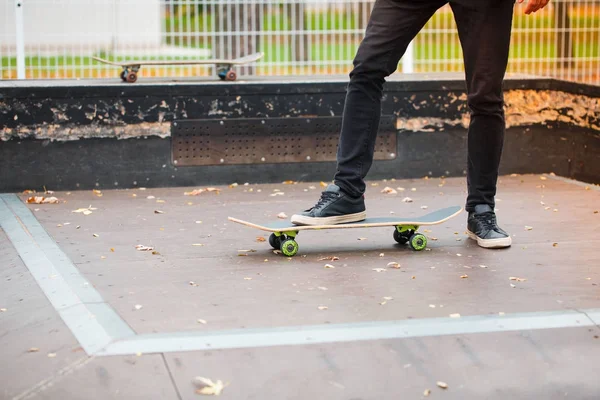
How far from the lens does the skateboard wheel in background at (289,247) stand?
477cm

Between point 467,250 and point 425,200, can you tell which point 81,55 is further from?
point 467,250

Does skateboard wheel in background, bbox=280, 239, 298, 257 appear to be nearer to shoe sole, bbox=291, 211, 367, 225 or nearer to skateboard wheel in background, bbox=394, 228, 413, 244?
shoe sole, bbox=291, 211, 367, 225

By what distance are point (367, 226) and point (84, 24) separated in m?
3.89

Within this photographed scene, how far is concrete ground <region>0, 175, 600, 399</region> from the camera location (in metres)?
3.14

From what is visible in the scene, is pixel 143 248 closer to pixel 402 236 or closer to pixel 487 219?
pixel 402 236

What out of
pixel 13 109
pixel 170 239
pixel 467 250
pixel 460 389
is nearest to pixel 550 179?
pixel 467 250

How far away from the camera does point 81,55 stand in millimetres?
7754

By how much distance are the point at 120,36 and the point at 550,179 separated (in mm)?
3650

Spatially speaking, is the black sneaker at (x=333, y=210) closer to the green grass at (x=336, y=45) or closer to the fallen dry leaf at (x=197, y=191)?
the fallen dry leaf at (x=197, y=191)

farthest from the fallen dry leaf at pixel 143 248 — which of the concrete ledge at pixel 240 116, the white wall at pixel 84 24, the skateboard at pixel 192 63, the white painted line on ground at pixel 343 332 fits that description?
the white wall at pixel 84 24

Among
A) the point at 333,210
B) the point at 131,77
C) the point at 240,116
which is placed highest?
the point at 131,77

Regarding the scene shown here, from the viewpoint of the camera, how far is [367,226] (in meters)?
4.83

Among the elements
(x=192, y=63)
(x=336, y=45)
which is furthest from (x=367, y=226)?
(x=336, y=45)

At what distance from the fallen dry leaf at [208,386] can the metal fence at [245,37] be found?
5102 mm
